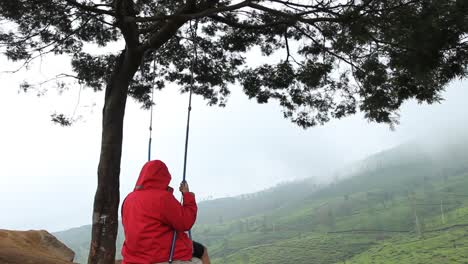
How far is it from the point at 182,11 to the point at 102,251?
391 centimetres

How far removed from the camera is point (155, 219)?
277 cm

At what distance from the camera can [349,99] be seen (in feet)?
29.0

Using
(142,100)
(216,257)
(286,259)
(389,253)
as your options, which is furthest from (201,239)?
(142,100)

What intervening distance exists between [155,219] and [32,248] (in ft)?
20.2

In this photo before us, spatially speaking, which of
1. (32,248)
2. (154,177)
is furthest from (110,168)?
(154,177)

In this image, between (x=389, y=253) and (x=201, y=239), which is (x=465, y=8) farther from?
(x=201, y=239)

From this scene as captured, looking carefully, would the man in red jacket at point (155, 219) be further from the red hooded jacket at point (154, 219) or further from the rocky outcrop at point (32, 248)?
the rocky outcrop at point (32, 248)

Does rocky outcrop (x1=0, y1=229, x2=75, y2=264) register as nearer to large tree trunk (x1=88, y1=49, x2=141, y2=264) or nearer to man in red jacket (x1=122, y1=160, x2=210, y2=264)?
large tree trunk (x1=88, y1=49, x2=141, y2=264)

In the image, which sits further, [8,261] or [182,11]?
[182,11]

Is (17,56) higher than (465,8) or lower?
higher

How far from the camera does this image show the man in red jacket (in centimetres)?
277

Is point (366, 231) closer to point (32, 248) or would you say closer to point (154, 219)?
point (32, 248)

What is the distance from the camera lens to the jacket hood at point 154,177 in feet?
9.37

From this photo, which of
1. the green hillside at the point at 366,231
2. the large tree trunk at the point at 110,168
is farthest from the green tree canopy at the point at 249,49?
the green hillside at the point at 366,231
